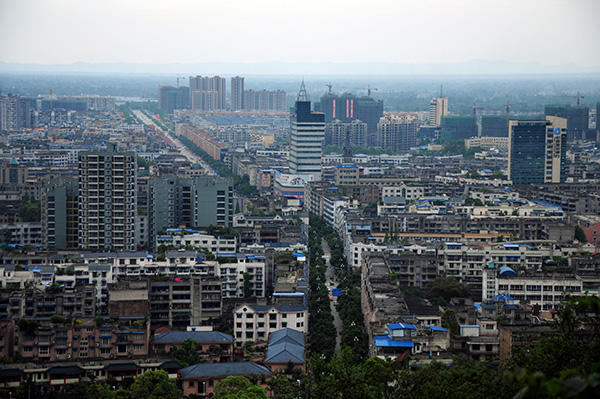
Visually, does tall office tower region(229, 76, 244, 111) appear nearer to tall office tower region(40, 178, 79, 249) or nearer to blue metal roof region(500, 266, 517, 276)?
tall office tower region(40, 178, 79, 249)

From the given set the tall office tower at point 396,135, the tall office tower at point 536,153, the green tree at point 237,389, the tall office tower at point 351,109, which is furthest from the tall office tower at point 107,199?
the tall office tower at point 351,109

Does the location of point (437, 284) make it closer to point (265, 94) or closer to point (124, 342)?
point (124, 342)

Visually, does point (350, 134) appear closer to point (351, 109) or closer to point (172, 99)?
point (351, 109)

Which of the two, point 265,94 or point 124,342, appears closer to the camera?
point 124,342

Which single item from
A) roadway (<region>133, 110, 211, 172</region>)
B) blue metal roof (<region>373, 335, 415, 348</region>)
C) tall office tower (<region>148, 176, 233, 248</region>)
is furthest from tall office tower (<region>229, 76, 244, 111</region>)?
blue metal roof (<region>373, 335, 415, 348</region>)

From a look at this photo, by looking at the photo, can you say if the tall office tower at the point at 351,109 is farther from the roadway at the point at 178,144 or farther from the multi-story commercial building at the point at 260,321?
the multi-story commercial building at the point at 260,321

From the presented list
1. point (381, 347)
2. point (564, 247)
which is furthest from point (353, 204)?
point (381, 347)

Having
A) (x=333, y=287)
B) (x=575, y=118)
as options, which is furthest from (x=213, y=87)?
(x=333, y=287)
